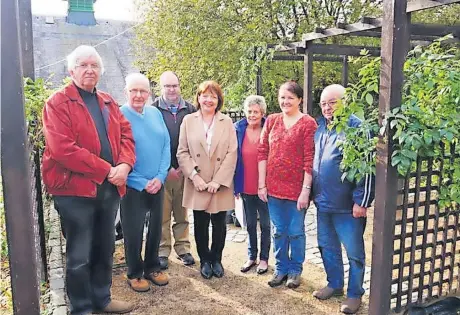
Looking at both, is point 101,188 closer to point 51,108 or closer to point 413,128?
point 51,108

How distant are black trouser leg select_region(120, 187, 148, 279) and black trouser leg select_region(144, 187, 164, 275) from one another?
10cm

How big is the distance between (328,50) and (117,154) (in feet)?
16.2

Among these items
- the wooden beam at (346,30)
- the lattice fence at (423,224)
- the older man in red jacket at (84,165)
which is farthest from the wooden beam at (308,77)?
the older man in red jacket at (84,165)

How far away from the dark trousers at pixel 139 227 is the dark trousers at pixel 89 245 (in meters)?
0.36

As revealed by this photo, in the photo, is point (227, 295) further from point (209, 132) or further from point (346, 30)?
point (346, 30)

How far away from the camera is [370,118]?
2.88m

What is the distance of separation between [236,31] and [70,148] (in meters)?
6.49

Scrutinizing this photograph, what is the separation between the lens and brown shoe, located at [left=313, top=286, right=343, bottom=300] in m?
3.53

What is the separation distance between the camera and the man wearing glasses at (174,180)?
160 inches

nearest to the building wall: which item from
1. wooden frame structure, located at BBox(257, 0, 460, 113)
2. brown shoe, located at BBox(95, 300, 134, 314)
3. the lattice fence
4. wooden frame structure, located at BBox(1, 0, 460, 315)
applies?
wooden frame structure, located at BBox(257, 0, 460, 113)

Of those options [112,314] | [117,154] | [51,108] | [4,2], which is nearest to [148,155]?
[117,154]

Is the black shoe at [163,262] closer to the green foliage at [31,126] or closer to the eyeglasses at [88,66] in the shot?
the green foliage at [31,126]

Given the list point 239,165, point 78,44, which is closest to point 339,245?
point 239,165

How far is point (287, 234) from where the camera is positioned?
3.70 metres
